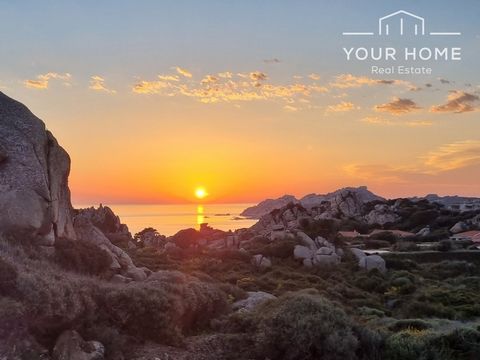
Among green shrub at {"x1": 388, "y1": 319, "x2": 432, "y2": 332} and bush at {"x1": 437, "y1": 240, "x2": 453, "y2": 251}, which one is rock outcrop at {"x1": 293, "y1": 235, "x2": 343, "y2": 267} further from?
green shrub at {"x1": 388, "y1": 319, "x2": 432, "y2": 332}

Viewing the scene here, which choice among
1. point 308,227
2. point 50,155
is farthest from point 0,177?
point 308,227

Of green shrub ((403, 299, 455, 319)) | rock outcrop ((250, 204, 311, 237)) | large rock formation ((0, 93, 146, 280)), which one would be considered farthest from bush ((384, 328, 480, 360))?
rock outcrop ((250, 204, 311, 237))

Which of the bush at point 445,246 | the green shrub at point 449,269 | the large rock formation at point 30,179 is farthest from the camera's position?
the bush at point 445,246

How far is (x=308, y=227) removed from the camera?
50625 millimetres

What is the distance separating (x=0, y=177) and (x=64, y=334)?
8.19 m

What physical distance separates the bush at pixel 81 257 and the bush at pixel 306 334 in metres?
7.28

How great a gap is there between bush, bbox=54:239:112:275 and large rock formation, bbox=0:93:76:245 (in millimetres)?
551

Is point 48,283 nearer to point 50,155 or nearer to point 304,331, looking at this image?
point 304,331

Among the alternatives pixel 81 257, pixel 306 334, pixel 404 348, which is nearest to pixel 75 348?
pixel 306 334

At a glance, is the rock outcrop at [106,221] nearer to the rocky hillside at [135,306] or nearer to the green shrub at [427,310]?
the rocky hillside at [135,306]

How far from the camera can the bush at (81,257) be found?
1698 cm

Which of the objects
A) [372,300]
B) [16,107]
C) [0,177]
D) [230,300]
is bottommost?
[372,300]

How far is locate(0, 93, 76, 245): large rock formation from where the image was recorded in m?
16.2

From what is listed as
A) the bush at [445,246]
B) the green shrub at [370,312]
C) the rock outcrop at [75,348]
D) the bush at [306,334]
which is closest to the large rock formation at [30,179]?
the rock outcrop at [75,348]
